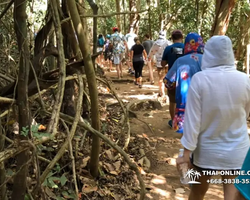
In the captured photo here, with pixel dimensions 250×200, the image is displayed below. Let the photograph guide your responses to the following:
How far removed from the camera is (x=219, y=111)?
2.03 meters

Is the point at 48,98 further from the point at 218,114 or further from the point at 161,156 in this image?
the point at 218,114

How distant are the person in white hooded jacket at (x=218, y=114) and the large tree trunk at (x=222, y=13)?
2.77 meters

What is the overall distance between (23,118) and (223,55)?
1467mm

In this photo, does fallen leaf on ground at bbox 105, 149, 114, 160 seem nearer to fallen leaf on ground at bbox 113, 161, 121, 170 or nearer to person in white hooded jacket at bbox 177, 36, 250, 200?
fallen leaf on ground at bbox 113, 161, 121, 170

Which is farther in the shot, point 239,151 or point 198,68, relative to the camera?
point 198,68

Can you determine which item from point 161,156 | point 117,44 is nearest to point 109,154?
point 161,156

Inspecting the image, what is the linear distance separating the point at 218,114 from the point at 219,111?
23mm

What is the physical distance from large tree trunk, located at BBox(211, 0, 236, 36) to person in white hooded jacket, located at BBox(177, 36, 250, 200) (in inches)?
109

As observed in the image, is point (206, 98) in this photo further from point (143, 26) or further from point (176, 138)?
point (143, 26)

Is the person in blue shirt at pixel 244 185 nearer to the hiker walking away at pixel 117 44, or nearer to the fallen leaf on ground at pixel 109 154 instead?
the fallen leaf on ground at pixel 109 154

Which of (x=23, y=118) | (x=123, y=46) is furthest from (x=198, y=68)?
(x=123, y=46)

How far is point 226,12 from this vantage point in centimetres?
453

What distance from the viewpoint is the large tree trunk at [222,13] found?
4.49 m

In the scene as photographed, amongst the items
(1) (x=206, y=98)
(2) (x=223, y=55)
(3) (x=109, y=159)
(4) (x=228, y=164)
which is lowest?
(3) (x=109, y=159)
